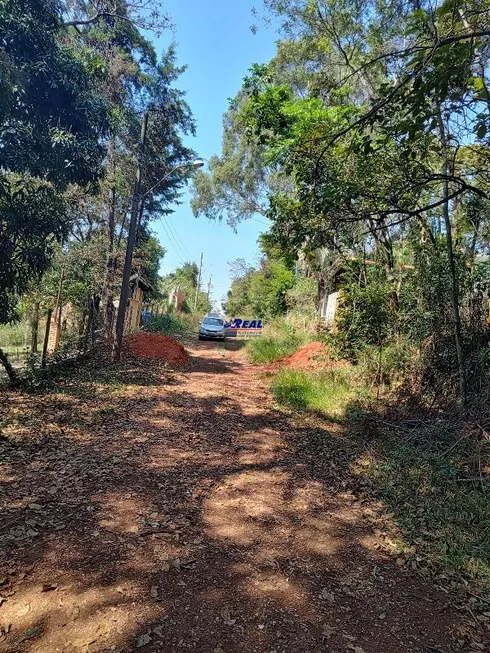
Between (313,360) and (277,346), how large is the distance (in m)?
4.80

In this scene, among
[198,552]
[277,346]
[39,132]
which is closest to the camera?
[198,552]

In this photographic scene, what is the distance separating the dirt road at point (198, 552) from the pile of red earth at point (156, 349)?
276 inches

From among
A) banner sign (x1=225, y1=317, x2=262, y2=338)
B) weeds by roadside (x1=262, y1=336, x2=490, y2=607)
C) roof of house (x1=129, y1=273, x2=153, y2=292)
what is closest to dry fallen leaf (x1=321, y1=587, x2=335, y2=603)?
weeds by roadside (x1=262, y1=336, x2=490, y2=607)

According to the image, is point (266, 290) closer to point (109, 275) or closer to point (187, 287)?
point (109, 275)

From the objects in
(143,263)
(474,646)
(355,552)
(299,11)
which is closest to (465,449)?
(355,552)

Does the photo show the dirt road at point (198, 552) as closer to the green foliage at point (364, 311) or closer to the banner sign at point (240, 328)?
the green foliage at point (364, 311)

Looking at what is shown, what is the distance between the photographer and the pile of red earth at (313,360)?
933 centimetres

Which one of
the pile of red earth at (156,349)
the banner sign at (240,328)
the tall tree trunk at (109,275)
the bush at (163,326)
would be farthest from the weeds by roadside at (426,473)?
the banner sign at (240,328)

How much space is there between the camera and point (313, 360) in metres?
10.5

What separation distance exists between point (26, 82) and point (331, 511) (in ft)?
23.2

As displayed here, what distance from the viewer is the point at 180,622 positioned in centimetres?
234

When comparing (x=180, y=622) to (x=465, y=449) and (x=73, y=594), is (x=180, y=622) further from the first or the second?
(x=465, y=449)

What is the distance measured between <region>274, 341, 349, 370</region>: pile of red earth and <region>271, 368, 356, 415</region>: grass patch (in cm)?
33

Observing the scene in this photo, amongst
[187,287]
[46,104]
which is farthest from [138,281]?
[187,287]
